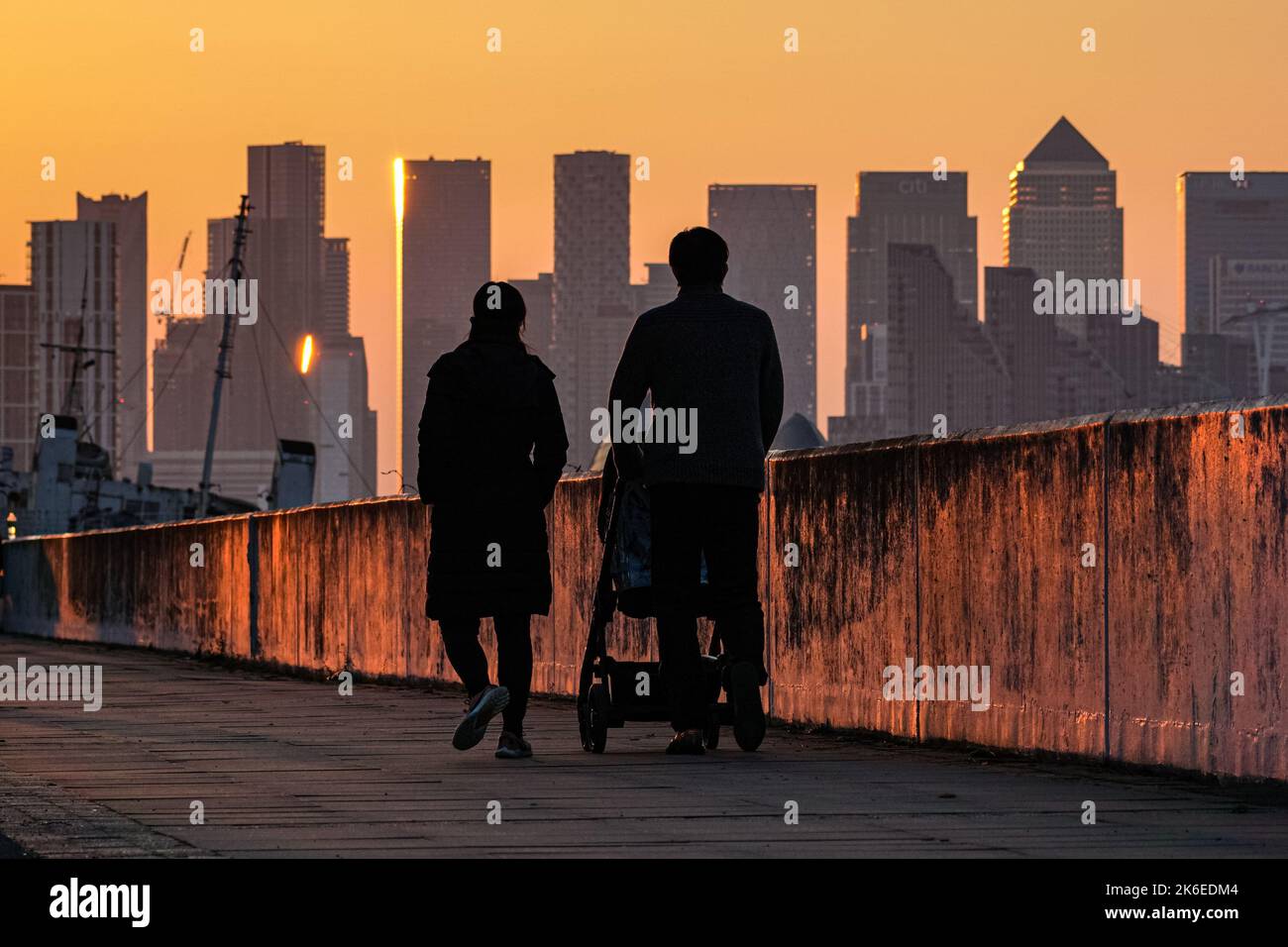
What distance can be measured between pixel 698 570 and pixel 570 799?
167 centimetres

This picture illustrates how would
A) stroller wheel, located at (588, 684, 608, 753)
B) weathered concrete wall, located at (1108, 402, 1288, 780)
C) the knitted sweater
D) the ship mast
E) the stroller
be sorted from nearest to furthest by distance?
1. weathered concrete wall, located at (1108, 402, 1288, 780)
2. the knitted sweater
3. the stroller
4. stroller wheel, located at (588, 684, 608, 753)
5. the ship mast

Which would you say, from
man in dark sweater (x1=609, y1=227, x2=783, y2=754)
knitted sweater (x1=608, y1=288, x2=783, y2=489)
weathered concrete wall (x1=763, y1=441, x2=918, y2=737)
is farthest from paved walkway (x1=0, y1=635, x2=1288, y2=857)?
knitted sweater (x1=608, y1=288, x2=783, y2=489)

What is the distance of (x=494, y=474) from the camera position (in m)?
9.55

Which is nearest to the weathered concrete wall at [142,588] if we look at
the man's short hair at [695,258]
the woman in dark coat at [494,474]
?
the woman in dark coat at [494,474]

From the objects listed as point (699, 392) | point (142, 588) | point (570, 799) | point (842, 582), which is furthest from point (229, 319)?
point (570, 799)

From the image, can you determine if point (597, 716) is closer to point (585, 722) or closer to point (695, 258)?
point (585, 722)

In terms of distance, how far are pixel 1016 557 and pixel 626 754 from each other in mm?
1593

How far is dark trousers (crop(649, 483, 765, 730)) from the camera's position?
9.13 meters

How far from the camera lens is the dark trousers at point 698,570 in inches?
360

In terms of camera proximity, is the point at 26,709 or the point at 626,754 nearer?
the point at 626,754

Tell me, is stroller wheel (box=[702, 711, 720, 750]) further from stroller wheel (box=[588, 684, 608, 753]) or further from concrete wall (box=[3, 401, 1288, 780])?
concrete wall (box=[3, 401, 1288, 780])
